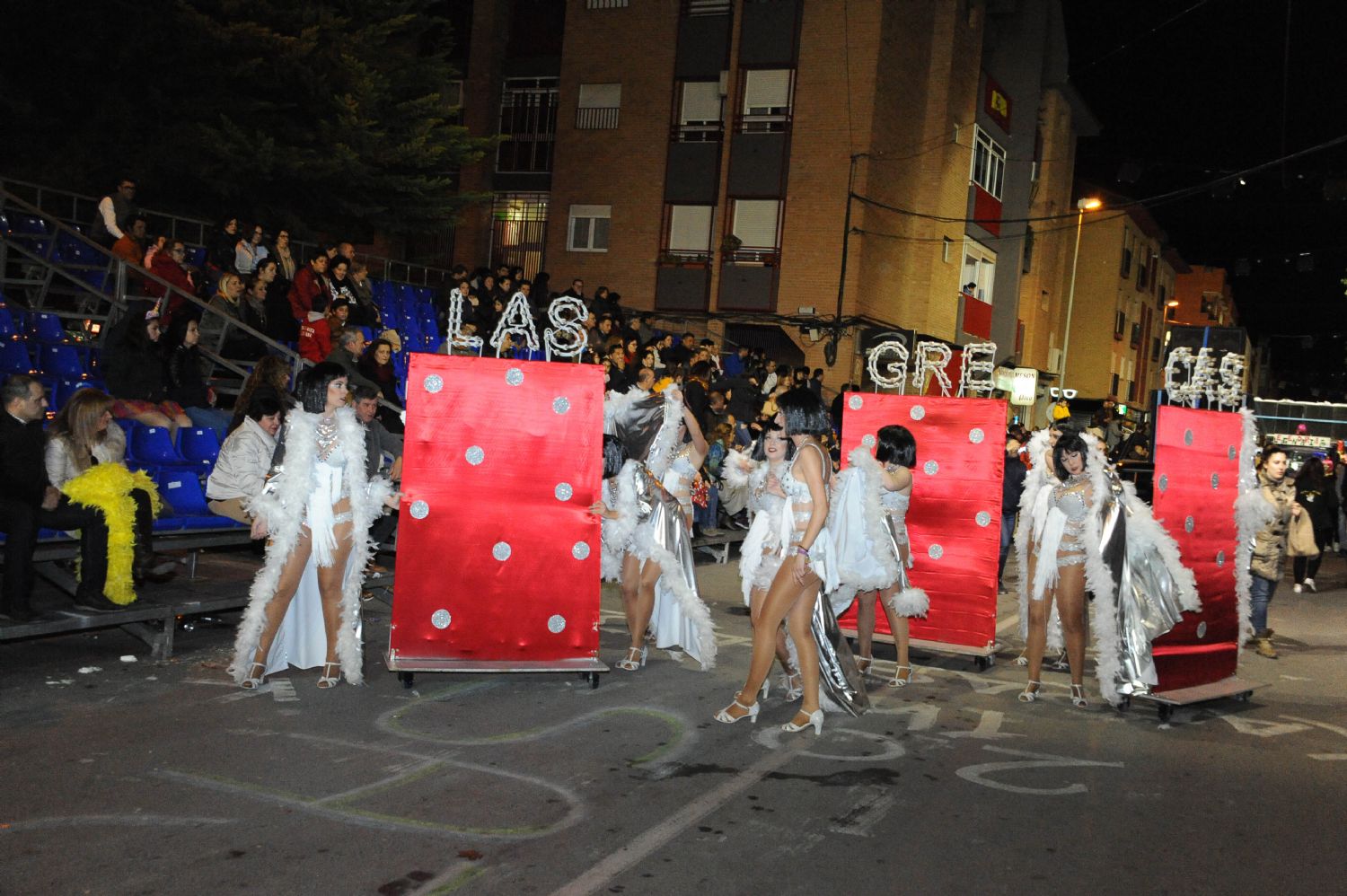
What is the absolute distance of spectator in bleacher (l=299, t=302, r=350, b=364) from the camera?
1304 centimetres

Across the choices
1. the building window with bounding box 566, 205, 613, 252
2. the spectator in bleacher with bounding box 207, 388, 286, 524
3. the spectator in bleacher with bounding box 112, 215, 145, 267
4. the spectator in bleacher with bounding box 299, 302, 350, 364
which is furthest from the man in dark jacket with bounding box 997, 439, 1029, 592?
the building window with bounding box 566, 205, 613, 252

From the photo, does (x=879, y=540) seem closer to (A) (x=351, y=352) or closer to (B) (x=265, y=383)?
(B) (x=265, y=383)

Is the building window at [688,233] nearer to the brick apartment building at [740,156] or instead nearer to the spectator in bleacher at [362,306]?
the brick apartment building at [740,156]

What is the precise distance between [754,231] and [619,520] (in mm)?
21465

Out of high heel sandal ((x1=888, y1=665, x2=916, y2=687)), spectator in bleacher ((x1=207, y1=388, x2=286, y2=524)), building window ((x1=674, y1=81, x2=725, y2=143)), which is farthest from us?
building window ((x1=674, y1=81, x2=725, y2=143))

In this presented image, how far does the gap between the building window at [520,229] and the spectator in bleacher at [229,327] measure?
1786cm

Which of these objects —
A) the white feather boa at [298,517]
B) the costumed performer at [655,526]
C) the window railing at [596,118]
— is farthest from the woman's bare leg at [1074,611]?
the window railing at [596,118]

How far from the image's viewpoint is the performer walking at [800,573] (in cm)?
700

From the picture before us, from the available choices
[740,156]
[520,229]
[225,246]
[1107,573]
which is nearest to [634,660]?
[1107,573]

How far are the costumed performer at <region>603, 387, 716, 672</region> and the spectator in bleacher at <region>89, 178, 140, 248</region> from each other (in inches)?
326

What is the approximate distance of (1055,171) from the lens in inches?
1743

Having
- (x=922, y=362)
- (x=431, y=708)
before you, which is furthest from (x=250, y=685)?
(x=922, y=362)

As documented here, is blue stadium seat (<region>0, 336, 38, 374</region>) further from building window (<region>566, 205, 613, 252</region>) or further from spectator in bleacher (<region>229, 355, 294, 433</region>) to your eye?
building window (<region>566, 205, 613, 252</region>)

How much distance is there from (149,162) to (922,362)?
613 inches
